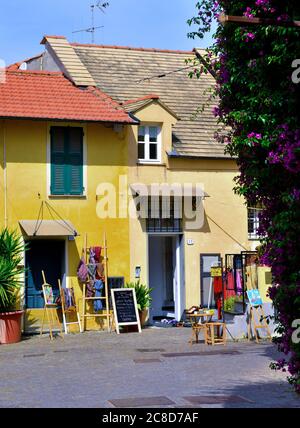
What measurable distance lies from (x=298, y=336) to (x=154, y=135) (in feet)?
46.7

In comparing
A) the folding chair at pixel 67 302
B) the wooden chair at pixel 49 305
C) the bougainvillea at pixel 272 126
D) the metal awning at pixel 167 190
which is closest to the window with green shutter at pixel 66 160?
the metal awning at pixel 167 190

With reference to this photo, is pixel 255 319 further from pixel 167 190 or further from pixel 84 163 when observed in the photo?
pixel 84 163

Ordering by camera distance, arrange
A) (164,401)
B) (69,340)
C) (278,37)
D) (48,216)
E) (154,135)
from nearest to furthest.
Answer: (278,37)
(164,401)
(69,340)
(48,216)
(154,135)

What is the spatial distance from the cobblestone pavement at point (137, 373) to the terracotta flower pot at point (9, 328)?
0.35m

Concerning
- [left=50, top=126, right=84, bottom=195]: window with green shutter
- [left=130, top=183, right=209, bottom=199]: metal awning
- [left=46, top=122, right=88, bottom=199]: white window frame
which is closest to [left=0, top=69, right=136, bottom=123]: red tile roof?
[left=46, top=122, right=88, bottom=199]: white window frame

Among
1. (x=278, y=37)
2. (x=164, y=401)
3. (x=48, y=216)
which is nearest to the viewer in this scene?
(x=278, y=37)

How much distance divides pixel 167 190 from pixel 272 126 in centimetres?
1304

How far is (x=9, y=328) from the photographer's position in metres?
18.6

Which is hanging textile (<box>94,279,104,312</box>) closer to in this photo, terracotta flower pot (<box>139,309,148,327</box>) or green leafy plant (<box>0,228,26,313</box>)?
terracotta flower pot (<box>139,309,148,327</box>)

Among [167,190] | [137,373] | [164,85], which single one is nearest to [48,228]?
[167,190]

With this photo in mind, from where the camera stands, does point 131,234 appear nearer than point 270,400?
No

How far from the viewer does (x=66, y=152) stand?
20578 millimetres
